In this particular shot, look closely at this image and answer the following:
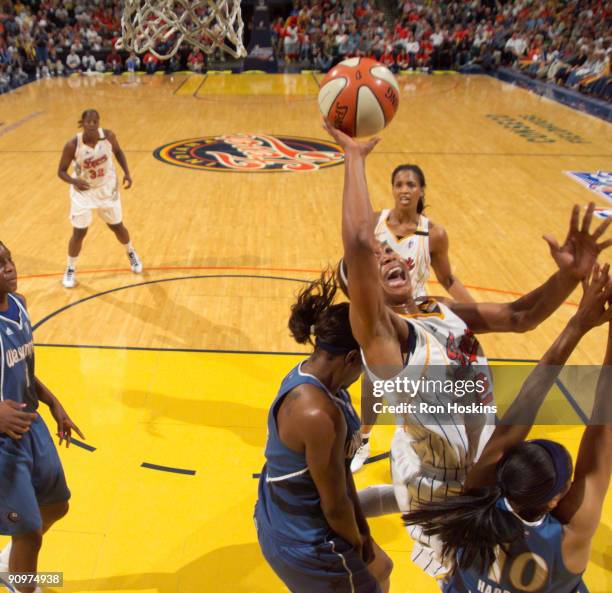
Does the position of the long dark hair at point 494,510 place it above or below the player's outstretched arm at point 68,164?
above

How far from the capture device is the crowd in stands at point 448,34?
21453 mm

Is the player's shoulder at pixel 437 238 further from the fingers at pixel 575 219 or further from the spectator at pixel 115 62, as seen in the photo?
the spectator at pixel 115 62

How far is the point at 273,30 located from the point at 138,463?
21.5m

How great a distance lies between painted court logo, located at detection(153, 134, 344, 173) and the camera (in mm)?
11078

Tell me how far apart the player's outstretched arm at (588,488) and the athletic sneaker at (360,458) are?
7.10ft

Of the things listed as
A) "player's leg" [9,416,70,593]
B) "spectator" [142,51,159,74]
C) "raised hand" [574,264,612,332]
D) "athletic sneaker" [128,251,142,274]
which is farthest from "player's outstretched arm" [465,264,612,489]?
"spectator" [142,51,159,74]

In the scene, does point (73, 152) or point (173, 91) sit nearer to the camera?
point (73, 152)

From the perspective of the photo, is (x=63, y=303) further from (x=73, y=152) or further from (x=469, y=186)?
(x=469, y=186)

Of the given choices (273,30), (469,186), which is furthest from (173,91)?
(469,186)

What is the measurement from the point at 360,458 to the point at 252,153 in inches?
334

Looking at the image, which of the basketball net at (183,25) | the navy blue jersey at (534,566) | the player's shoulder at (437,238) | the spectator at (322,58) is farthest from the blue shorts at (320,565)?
the spectator at (322,58)

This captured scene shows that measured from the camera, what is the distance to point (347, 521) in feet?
7.56

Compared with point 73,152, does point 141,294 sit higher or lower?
lower

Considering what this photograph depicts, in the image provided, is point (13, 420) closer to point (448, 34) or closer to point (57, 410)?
point (57, 410)
